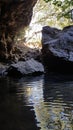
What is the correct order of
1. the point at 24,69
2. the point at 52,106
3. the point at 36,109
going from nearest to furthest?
the point at 36,109
the point at 52,106
the point at 24,69

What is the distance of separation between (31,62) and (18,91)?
384 inches

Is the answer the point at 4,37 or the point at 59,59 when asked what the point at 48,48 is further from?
the point at 4,37

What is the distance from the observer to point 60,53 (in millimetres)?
25297

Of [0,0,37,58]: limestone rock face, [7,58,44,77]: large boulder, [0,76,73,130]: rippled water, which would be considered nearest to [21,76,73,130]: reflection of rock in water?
[0,76,73,130]: rippled water

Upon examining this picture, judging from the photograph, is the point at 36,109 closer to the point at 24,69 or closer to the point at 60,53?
the point at 24,69

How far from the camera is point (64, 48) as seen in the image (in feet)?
86.1

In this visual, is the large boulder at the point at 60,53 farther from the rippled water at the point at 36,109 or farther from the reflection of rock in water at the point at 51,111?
the reflection of rock in water at the point at 51,111

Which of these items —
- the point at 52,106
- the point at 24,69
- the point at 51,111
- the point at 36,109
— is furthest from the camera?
the point at 24,69

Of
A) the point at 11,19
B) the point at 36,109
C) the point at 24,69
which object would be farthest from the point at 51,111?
the point at 11,19

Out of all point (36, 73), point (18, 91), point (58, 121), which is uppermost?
point (58, 121)

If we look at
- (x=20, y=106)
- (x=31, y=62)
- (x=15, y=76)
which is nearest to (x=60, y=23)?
(x=31, y=62)

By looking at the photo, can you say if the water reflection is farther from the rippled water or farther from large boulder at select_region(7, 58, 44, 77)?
large boulder at select_region(7, 58, 44, 77)

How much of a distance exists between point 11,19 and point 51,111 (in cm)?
1626

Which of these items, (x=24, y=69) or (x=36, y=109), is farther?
(x=24, y=69)
